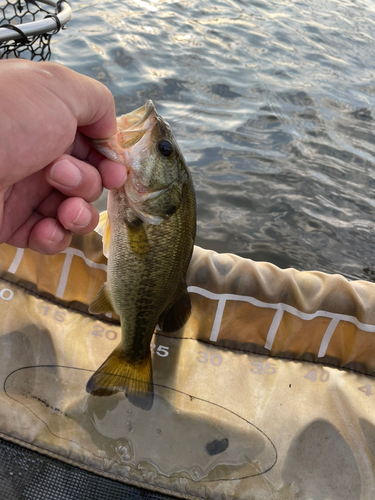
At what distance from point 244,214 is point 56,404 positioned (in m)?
2.69

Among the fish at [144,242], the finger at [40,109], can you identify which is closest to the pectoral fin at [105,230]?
the fish at [144,242]

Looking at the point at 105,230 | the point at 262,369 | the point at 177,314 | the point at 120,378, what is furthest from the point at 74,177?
the point at 262,369

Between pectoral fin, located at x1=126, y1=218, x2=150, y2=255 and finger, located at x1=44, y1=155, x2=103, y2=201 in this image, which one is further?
pectoral fin, located at x1=126, y1=218, x2=150, y2=255

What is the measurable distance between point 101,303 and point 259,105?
485 centimetres

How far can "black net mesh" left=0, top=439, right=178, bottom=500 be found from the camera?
1.88 meters

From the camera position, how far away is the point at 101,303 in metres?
2.10

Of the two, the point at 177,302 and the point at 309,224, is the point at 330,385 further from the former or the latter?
the point at 309,224

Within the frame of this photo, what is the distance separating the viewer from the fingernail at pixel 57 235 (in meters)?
1.77

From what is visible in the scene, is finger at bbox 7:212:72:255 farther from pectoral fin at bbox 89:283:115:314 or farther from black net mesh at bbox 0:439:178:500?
black net mesh at bbox 0:439:178:500

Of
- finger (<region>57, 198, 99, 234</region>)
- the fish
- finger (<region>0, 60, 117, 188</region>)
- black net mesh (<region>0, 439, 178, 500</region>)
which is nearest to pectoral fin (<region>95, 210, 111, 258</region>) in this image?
the fish

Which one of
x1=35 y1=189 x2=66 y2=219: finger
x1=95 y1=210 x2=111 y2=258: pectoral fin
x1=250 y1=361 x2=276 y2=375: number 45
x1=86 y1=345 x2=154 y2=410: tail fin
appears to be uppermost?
x1=35 y1=189 x2=66 y2=219: finger

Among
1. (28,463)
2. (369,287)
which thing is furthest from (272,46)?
(28,463)

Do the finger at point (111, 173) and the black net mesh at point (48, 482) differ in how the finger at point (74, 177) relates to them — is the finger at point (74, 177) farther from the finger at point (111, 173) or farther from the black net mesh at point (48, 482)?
the black net mesh at point (48, 482)

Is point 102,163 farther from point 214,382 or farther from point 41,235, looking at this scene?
point 214,382
